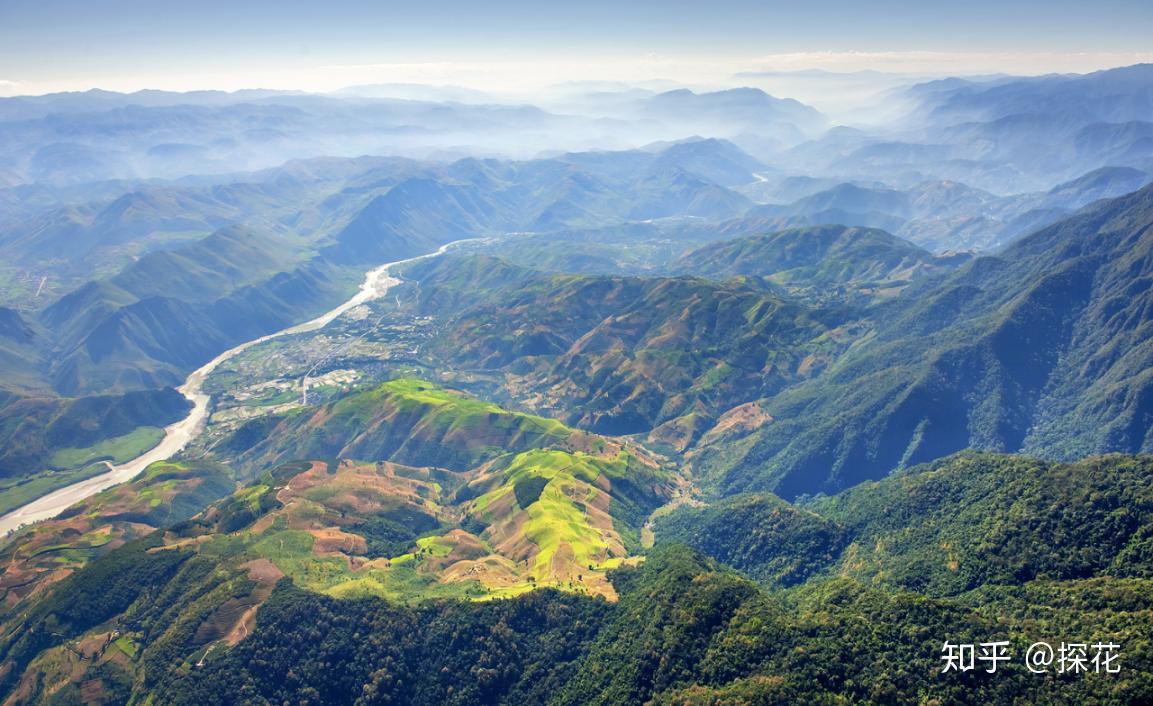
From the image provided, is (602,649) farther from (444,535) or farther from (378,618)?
(444,535)

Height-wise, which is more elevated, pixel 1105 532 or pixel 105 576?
pixel 1105 532

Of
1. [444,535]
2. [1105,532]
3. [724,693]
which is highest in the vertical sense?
[1105,532]

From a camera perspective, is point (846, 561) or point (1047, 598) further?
point (846, 561)

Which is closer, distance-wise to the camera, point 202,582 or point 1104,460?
point 1104,460

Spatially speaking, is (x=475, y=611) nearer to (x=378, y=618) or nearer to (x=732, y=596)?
(x=378, y=618)

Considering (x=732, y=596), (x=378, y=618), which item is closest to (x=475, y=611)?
(x=378, y=618)

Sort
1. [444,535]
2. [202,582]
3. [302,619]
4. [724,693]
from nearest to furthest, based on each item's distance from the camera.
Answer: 1. [724,693]
2. [302,619]
3. [202,582]
4. [444,535]

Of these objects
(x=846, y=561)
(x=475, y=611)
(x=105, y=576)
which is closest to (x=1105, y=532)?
(x=846, y=561)

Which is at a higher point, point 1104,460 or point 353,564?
point 1104,460

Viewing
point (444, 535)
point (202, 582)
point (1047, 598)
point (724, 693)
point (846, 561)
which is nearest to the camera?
point (724, 693)
